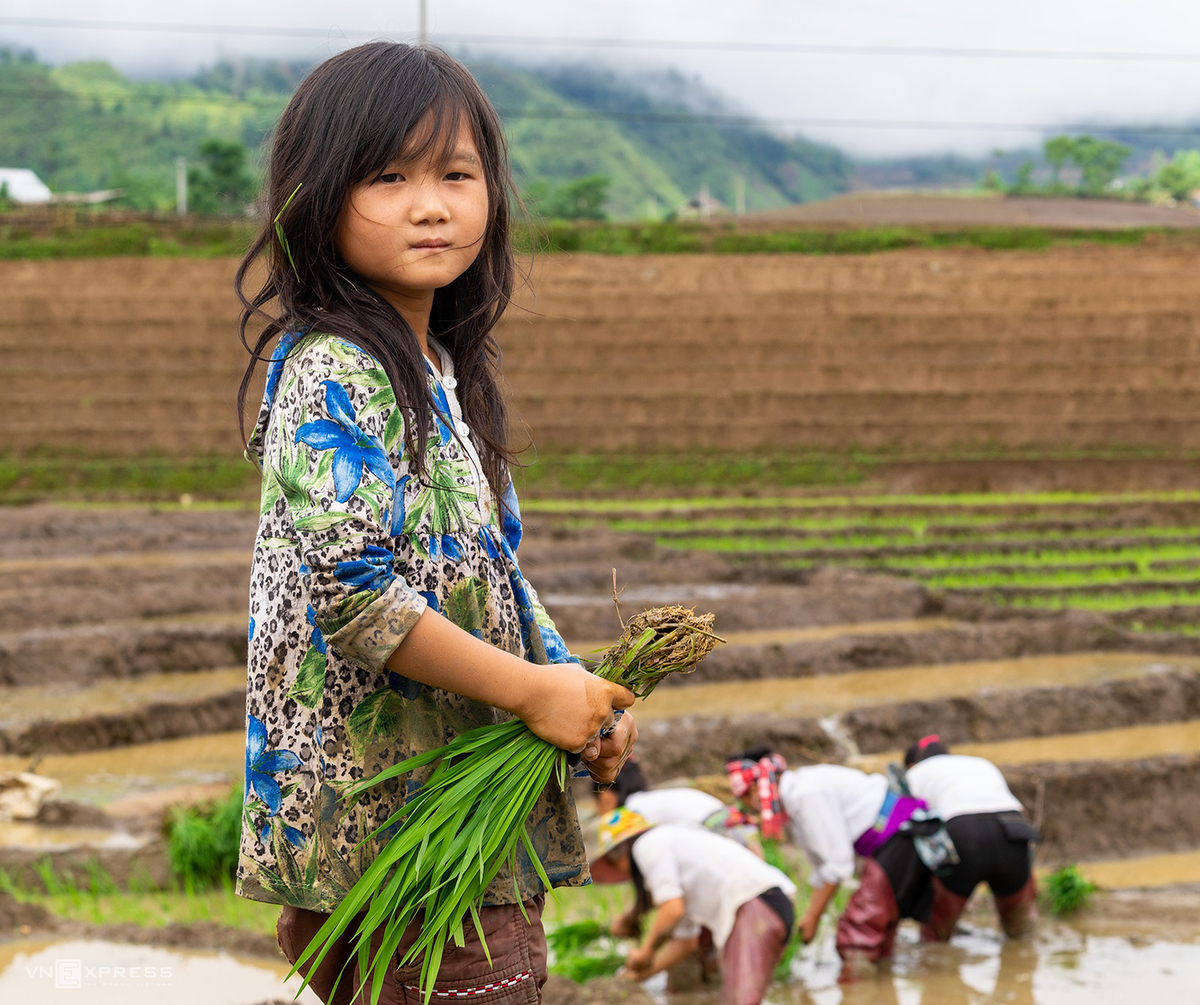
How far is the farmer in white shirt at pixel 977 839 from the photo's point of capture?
4.35 metres

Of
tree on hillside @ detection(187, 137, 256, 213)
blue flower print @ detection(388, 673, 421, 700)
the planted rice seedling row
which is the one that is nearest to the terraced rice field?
the planted rice seedling row

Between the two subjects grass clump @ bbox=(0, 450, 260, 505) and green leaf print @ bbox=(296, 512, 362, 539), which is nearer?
green leaf print @ bbox=(296, 512, 362, 539)

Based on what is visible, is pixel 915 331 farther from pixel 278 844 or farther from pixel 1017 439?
pixel 278 844

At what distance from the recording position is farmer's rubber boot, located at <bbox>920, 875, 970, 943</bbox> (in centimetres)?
455

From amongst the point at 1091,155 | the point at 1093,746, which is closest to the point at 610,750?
the point at 1093,746

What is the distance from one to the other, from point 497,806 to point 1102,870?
5669 millimetres

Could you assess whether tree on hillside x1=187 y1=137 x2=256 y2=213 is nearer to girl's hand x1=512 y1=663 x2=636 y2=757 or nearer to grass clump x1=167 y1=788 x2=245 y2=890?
grass clump x1=167 y1=788 x2=245 y2=890

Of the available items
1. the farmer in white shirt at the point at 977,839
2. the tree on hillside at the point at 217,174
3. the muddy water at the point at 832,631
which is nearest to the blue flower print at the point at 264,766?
the farmer in white shirt at the point at 977,839

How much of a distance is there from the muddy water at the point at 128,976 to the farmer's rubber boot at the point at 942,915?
2354 millimetres

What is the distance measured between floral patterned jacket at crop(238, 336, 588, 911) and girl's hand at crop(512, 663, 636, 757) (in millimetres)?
122

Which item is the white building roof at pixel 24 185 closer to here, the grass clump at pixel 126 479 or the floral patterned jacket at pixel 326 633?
the grass clump at pixel 126 479

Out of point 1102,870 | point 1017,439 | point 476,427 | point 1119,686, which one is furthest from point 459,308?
point 1017,439

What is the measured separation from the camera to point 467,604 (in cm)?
144

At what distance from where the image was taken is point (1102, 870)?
20.4 ft
